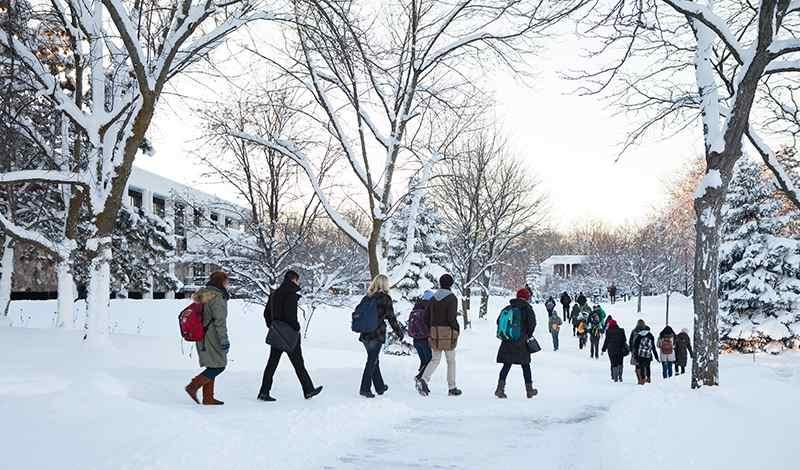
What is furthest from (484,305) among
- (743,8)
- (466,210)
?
(743,8)

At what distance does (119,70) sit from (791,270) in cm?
2337

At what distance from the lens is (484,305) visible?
129 feet

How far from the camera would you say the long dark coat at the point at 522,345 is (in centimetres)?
976

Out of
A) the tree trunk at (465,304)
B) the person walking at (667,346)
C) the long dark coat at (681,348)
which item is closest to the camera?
the person walking at (667,346)

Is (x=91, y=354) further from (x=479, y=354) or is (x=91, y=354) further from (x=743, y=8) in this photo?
(x=479, y=354)

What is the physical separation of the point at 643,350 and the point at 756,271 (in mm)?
11379

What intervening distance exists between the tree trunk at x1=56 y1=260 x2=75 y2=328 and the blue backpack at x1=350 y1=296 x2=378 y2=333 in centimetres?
631

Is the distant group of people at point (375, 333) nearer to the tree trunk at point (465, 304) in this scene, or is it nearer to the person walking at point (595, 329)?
the person walking at point (595, 329)

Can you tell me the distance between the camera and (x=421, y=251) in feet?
105

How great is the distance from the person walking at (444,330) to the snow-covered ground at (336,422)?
361 millimetres

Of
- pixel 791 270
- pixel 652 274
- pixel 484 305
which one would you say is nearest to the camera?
pixel 791 270

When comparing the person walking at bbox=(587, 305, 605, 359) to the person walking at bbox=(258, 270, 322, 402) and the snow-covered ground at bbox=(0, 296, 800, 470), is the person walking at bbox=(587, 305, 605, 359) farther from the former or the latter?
the person walking at bbox=(258, 270, 322, 402)

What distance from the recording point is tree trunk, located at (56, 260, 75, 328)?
12.3 meters

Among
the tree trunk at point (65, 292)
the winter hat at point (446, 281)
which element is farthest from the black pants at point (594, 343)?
the tree trunk at point (65, 292)
